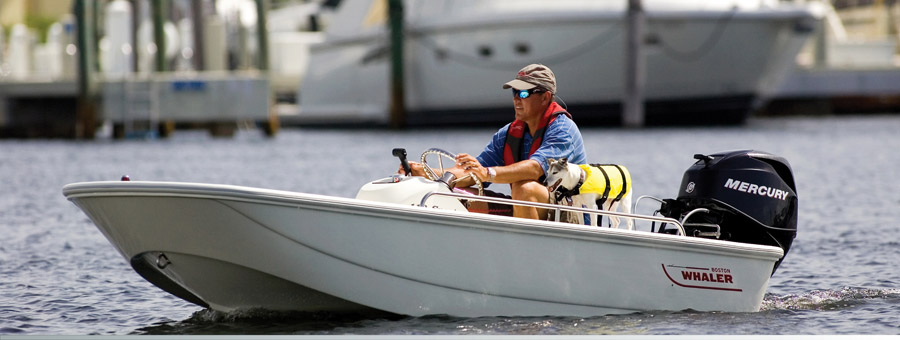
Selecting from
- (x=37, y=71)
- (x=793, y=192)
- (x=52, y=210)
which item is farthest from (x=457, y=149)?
(x=37, y=71)

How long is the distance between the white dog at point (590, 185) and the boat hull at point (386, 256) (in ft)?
1.11

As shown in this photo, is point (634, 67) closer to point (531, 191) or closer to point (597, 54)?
→ point (597, 54)

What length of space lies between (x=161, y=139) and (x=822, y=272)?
23554mm

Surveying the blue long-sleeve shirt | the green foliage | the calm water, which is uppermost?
the green foliage

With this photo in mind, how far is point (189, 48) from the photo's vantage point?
55.7 meters

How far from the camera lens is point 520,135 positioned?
812 centimetres

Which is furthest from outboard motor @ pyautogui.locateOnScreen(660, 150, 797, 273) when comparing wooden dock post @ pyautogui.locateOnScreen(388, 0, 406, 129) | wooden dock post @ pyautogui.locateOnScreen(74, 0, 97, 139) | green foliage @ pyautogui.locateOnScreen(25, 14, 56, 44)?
green foliage @ pyautogui.locateOnScreen(25, 14, 56, 44)

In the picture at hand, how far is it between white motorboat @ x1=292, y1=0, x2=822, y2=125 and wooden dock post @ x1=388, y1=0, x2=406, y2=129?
122cm

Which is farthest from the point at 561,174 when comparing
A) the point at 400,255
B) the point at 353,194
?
the point at 353,194

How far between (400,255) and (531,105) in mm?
1248

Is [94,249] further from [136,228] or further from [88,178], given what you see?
[88,178]

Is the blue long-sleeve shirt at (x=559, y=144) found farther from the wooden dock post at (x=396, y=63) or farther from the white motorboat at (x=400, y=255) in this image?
the wooden dock post at (x=396, y=63)

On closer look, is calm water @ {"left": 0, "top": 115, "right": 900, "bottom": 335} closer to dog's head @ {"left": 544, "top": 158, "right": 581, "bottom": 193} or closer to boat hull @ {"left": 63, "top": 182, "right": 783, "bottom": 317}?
boat hull @ {"left": 63, "top": 182, "right": 783, "bottom": 317}

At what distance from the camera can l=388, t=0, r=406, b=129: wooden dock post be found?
1350 inches
